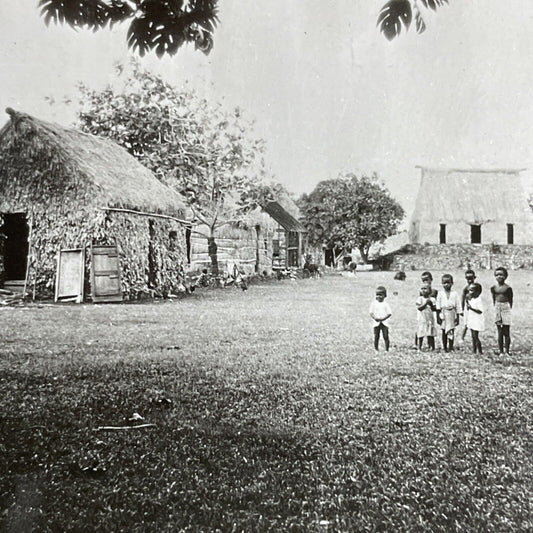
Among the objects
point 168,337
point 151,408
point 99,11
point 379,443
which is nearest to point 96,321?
point 168,337

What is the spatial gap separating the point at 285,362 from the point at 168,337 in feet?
9.40

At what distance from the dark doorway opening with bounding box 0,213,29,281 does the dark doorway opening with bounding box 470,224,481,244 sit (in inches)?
1647

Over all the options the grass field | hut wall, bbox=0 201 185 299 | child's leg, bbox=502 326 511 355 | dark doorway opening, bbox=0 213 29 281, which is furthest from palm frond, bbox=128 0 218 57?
dark doorway opening, bbox=0 213 29 281

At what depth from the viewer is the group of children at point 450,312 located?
8.24 metres

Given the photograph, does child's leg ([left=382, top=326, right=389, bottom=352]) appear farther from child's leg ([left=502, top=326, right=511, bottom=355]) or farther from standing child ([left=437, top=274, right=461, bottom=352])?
child's leg ([left=502, top=326, right=511, bottom=355])

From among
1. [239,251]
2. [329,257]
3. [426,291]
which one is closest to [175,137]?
Result: [239,251]

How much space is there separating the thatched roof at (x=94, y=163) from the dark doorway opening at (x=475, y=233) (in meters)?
38.9

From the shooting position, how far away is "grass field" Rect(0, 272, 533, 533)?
10.2 ft

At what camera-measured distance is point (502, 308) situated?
8.30 meters

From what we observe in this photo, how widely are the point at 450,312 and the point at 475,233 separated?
1856 inches

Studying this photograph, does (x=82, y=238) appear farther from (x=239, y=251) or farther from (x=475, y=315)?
(x=239, y=251)

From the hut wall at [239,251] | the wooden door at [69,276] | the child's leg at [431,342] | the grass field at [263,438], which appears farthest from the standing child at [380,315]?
the hut wall at [239,251]

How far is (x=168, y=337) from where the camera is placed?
9422mm

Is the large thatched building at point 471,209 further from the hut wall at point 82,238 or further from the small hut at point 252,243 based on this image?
the hut wall at point 82,238
